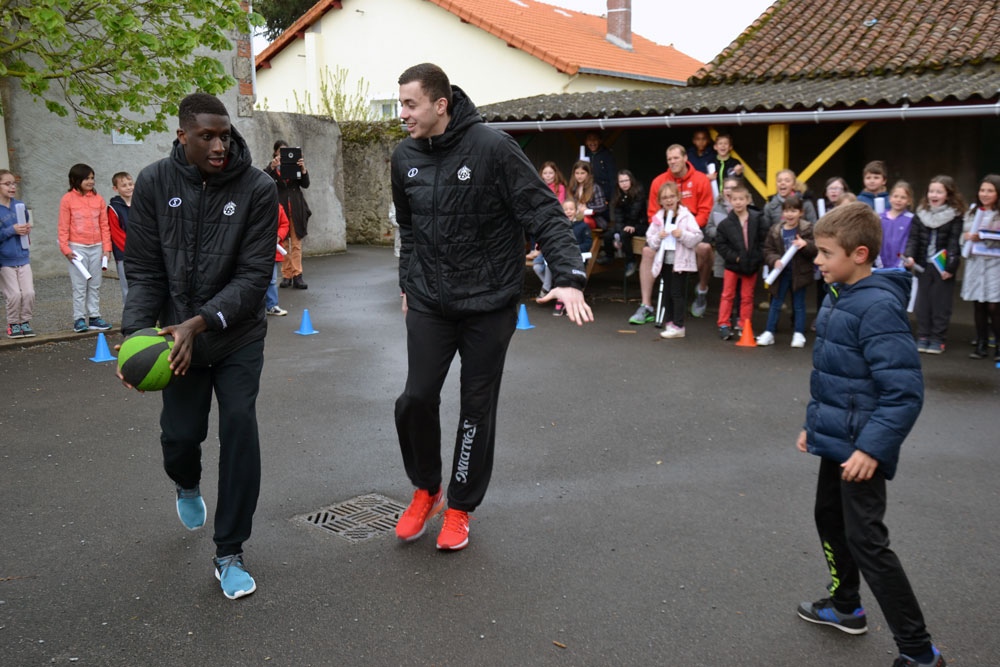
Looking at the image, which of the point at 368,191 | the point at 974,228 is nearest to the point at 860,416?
the point at 974,228

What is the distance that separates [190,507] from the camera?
4.69m

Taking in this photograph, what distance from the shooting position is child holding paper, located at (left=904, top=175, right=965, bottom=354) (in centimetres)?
942

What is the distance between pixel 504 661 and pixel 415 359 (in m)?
1.55

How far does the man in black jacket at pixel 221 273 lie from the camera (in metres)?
4.04

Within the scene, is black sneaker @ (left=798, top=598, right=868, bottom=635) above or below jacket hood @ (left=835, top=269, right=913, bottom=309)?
below

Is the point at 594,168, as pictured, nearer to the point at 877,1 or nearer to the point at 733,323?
the point at 733,323

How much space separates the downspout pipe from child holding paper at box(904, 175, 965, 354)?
1789 mm

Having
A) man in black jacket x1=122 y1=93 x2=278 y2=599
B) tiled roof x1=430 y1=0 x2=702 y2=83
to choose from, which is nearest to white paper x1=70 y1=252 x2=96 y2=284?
man in black jacket x1=122 y1=93 x2=278 y2=599

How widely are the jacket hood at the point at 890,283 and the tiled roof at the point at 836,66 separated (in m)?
8.59

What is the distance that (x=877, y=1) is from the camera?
56.3 ft

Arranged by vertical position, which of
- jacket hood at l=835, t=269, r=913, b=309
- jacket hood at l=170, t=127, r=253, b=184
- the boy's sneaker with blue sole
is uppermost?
jacket hood at l=170, t=127, r=253, b=184

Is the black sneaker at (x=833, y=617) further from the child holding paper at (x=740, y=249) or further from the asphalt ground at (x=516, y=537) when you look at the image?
the child holding paper at (x=740, y=249)

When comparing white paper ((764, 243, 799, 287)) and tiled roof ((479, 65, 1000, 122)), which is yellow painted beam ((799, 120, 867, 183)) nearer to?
tiled roof ((479, 65, 1000, 122))

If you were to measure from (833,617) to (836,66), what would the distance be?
13237 mm
